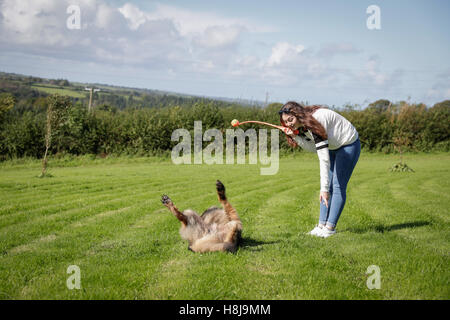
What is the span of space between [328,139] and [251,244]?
2.16 m

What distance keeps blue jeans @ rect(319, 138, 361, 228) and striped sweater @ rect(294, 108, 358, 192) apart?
0.41 ft

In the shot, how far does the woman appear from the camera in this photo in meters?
5.02

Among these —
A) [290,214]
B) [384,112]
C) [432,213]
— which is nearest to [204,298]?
[290,214]

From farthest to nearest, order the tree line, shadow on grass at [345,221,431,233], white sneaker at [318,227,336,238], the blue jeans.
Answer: the tree line
shadow on grass at [345,221,431,233]
white sneaker at [318,227,336,238]
the blue jeans

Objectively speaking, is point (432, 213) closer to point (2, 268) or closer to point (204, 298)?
point (204, 298)

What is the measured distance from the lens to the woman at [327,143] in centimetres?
502

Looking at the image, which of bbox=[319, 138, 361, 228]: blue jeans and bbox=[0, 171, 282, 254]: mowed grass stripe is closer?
bbox=[319, 138, 361, 228]: blue jeans

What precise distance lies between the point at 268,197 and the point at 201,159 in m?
14.9

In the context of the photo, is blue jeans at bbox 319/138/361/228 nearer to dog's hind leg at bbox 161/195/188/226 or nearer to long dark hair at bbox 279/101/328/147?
long dark hair at bbox 279/101/328/147

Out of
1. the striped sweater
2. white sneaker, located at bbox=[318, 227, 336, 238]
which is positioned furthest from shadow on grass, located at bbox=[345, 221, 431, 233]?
the striped sweater

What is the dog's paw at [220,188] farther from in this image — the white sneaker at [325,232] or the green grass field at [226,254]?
the white sneaker at [325,232]

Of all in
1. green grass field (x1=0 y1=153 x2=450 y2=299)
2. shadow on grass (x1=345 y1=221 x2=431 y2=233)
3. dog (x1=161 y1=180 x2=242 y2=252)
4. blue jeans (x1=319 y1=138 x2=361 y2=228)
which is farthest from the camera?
shadow on grass (x1=345 y1=221 x2=431 y2=233)

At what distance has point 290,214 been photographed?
24.9ft

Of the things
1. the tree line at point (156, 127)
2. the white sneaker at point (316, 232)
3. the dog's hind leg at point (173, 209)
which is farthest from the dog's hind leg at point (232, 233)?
the tree line at point (156, 127)
